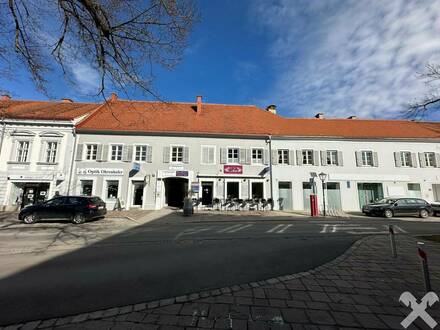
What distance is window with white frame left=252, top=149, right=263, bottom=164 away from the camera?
23.3 meters

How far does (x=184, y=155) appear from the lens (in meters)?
22.7

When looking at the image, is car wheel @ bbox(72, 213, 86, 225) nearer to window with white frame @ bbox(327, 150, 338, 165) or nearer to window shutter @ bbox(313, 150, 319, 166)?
window shutter @ bbox(313, 150, 319, 166)

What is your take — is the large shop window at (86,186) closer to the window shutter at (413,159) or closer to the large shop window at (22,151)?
the large shop window at (22,151)

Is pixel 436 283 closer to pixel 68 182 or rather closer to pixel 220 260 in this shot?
pixel 220 260

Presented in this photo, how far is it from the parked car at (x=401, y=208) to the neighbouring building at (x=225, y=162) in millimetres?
3950

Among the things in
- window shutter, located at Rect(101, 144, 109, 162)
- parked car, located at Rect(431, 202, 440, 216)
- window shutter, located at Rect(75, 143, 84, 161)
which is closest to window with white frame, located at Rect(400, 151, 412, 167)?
parked car, located at Rect(431, 202, 440, 216)

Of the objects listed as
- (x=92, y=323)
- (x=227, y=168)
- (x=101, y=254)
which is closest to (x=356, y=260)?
(x=92, y=323)

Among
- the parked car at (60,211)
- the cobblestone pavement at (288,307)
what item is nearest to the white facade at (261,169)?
the parked car at (60,211)

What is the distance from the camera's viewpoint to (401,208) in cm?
1892

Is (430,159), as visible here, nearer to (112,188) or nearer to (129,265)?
(129,265)

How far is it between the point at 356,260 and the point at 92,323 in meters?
5.84

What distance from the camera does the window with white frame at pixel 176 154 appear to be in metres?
22.8

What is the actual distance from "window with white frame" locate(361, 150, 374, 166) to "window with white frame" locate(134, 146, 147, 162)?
20.4m

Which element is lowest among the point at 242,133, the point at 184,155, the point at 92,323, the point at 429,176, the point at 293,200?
the point at 92,323
